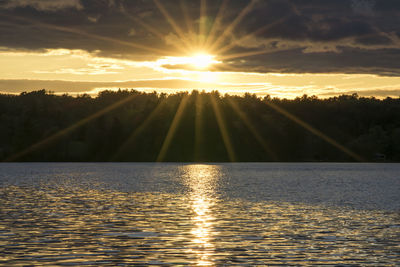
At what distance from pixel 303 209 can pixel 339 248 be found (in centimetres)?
2376

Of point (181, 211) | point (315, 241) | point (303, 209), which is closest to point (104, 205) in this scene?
point (181, 211)

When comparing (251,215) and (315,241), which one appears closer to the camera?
(315,241)

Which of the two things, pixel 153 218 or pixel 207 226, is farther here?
pixel 153 218

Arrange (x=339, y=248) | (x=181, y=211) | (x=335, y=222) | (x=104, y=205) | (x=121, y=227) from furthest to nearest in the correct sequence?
1. (x=104, y=205)
2. (x=181, y=211)
3. (x=335, y=222)
4. (x=121, y=227)
5. (x=339, y=248)

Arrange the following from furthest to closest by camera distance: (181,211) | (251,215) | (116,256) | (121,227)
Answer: (181,211) < (251,215) < (121,227) < (116,256)

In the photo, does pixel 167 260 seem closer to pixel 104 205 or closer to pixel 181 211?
pixel 181 211

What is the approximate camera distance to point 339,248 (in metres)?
32.3

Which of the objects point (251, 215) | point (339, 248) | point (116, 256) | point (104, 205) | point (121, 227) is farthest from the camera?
point (104, 205)

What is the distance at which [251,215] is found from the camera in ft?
164

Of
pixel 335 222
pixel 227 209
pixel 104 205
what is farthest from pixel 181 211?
pixel 335 222

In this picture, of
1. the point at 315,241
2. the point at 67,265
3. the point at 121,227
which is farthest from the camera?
the point at 121,227

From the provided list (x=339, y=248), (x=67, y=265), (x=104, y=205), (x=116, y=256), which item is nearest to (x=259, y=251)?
(x=339, y=248)

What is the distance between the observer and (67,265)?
27.2 meters

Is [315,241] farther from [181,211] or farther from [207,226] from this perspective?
[181,211]
